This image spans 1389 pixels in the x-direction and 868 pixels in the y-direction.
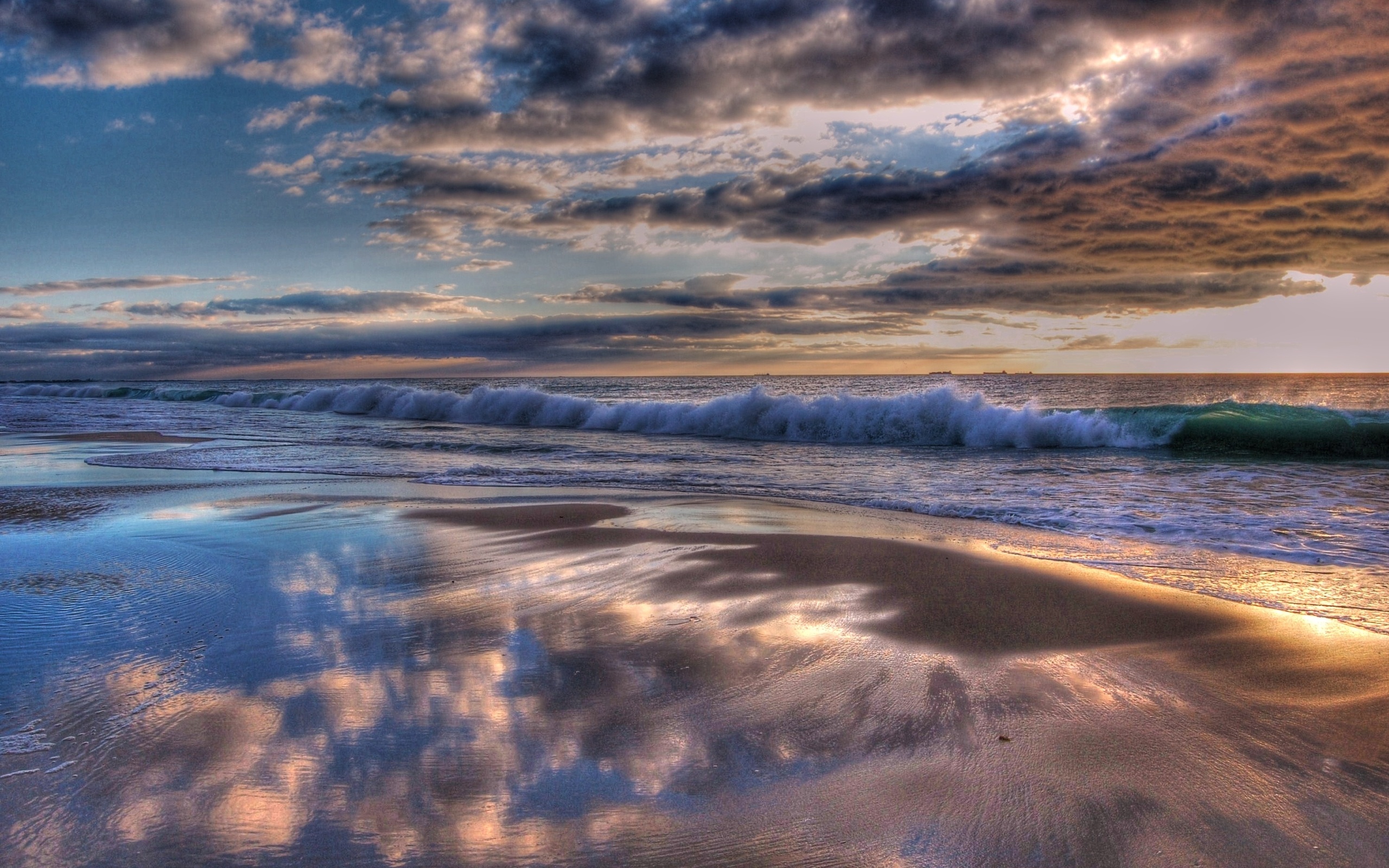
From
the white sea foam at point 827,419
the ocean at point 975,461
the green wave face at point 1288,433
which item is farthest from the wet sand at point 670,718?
the green wave face at point 1288,433

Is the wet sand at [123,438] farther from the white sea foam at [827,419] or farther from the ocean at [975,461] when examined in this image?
the white sea foam at [827,419]

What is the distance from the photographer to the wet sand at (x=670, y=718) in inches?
80.8

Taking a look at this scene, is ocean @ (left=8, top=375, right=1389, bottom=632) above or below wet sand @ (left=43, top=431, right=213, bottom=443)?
above

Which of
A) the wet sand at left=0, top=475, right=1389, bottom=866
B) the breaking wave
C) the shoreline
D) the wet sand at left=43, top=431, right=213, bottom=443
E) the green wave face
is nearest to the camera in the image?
the wet sand at left=0, top=475, right=1389, bottom=866

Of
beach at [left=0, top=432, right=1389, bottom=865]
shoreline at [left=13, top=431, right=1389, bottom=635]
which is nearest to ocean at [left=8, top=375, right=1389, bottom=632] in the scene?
shoreline at [left=13, top=431, right=1389, bottom=635]

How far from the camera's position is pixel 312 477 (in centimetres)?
1052

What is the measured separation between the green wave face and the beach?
1350cm

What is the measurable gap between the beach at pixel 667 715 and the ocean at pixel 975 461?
1.68 metres

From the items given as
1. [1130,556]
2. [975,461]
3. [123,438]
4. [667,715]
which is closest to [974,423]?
[975,461]

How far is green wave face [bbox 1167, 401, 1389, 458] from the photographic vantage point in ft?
48.9

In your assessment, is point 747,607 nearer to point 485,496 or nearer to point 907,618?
point 907,618

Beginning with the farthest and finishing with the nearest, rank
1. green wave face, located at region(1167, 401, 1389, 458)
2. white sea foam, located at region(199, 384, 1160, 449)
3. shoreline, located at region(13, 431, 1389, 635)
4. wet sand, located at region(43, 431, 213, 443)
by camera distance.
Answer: white sea foam, located at region(199, 384, 1160, 449) < wet sand, located at region(43, 431, 213, 443) < green wave face, located at region(1167, 401, 1389, 458) < shoreline, located at region(13, 431, 1389, 635)

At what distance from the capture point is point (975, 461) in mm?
13680

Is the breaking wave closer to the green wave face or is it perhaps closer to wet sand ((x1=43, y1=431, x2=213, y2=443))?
the green wave face
